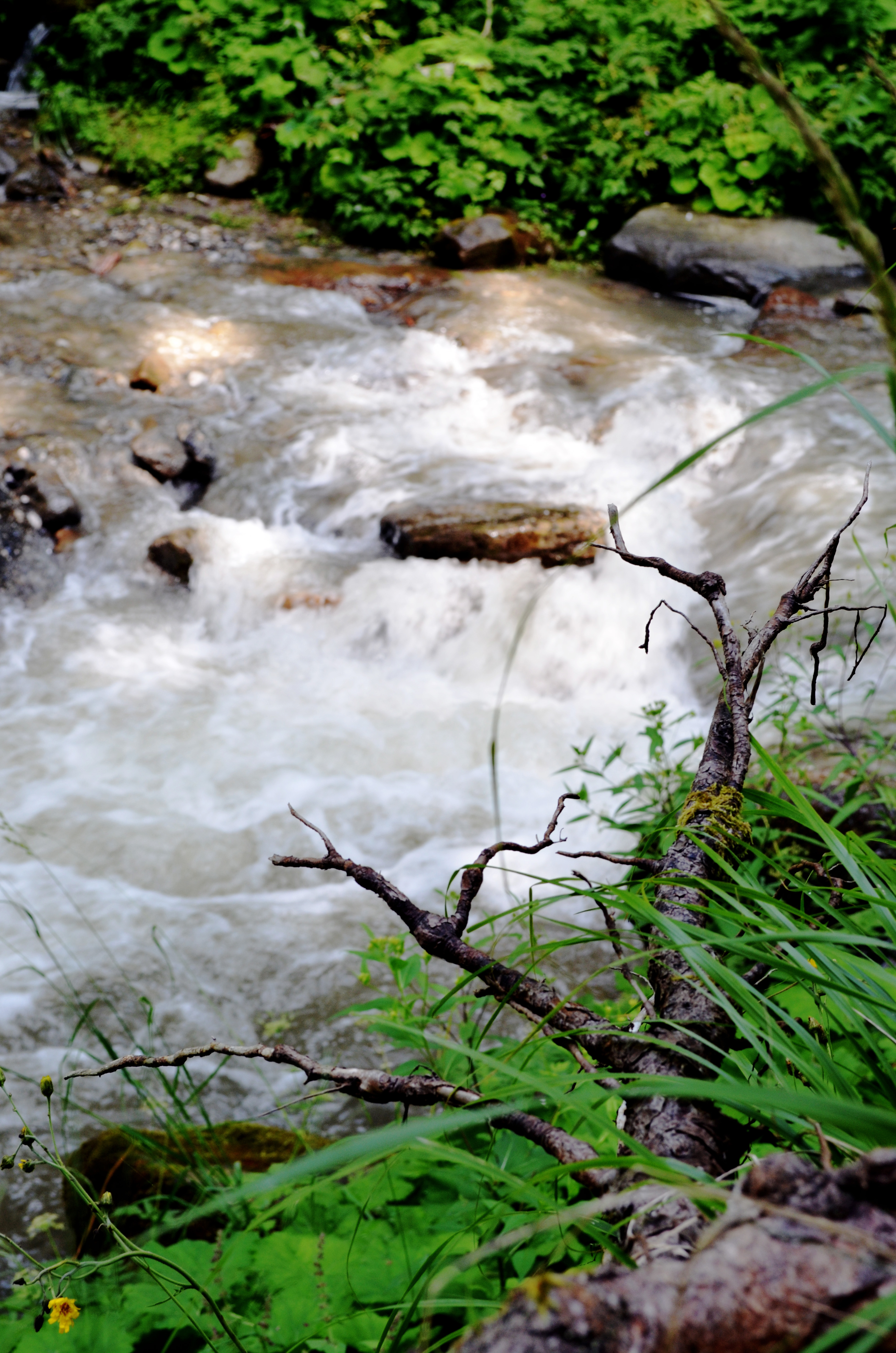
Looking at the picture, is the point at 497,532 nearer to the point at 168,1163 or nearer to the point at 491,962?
the point at 168,1163

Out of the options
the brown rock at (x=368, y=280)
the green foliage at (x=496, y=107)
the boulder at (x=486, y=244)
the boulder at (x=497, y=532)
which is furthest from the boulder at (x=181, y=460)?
the green foliage at (x=496, y=107)

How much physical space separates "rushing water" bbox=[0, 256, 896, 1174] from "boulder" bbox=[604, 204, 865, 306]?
16.5 inches

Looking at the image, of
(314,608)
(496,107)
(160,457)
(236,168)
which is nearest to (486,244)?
(496,107)

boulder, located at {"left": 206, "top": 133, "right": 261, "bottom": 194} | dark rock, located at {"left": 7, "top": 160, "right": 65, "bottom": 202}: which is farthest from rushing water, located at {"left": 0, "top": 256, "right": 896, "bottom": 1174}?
dark rock, located at {"left": 7, "top": 160, "right": 65, "bottom": 202}

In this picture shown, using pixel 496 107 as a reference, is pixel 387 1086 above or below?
below

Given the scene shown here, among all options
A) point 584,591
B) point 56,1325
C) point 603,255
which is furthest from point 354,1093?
point 603,255

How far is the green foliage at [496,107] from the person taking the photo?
983 centimetres

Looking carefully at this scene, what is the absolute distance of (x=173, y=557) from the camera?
590 cm

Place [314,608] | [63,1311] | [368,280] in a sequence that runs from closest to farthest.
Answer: [63,1311] < [314,608] < [368,280]

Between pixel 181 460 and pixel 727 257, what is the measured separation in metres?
6.34

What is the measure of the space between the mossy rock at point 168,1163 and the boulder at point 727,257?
30.2 ft

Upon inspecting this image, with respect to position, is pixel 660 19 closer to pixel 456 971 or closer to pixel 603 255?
pixel 603 255

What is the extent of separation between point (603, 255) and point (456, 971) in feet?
29.5

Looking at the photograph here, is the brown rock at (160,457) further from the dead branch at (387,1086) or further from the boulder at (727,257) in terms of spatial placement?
the dead branch at (387,1086)
